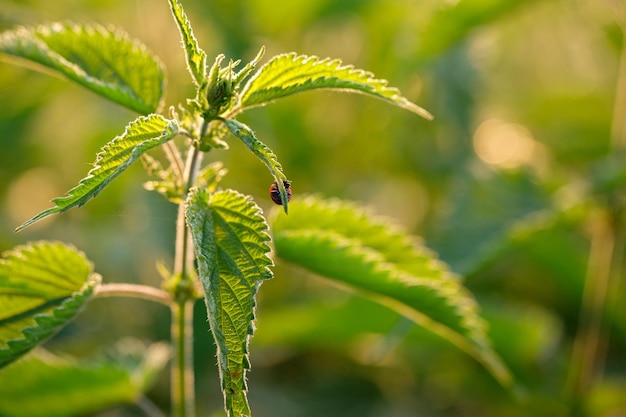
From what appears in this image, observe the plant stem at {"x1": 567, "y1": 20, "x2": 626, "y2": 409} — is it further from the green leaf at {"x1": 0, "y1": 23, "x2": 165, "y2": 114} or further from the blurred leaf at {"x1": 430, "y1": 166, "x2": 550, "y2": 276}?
the green leaf at {"x1": 0, "y1": 23, "x2": 165, "y2": 114}

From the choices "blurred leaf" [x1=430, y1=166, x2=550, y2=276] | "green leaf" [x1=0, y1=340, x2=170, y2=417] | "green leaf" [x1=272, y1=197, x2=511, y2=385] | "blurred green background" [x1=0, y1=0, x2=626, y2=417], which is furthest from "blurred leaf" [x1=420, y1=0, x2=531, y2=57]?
"green leaf" [x1=0, y1=340, x2=170, y2=417]

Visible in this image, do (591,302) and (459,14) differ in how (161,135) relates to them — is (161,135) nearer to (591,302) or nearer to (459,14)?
(459,14)

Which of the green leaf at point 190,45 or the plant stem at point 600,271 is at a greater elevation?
the plant stem at point 600,271

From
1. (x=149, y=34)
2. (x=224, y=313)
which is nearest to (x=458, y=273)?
(x=224, y=313)

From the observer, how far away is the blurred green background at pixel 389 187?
1.99m

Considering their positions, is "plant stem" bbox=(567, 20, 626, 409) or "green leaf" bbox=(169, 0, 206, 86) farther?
"plant stem" bbox=(567, 20, 626, 409)

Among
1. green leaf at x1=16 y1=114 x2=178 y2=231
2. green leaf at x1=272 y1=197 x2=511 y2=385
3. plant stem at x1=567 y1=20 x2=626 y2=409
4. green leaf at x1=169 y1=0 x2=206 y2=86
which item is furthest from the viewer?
plant stem at x1=567 y1=20 x2=626 y2=409

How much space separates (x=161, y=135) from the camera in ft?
2.97

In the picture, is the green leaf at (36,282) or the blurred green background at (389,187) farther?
the blurred green background at (389,187)

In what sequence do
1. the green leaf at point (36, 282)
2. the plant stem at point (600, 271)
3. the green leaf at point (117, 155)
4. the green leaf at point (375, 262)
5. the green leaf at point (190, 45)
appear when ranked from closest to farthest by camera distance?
the green leaf at point (117, 155), the green leaf at point (190, 45), the green leaf at point (36, 282), the green leaf at point (375, 262), the plant stem at point (600, 271)

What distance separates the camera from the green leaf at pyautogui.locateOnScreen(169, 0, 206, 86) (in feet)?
3.10

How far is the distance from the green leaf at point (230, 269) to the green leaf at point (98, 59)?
0.87 feet

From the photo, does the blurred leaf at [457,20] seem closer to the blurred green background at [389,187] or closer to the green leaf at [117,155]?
the blurred green background at [389,187]

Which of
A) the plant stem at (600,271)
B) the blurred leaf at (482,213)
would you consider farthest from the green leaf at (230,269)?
the plant stem at (600,271)
